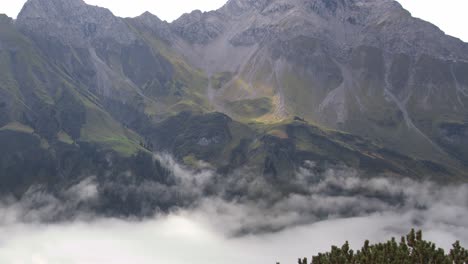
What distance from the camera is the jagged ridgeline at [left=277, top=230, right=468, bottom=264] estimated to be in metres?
72.6

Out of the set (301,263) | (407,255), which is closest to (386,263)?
(407,255)

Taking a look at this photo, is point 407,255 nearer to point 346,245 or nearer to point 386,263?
point 386,263

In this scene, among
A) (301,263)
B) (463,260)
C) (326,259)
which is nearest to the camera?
(463,260)

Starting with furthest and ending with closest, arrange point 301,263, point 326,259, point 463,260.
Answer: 1. point 301,263
2. point 326,259
3. point 463,260

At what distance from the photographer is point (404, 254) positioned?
73438mm

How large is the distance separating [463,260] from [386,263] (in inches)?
381

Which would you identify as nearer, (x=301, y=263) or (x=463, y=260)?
(x=463, y=260)

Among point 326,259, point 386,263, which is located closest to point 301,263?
point 326,259

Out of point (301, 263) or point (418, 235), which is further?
point (301, 263)

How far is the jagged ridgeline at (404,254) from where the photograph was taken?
72562mm

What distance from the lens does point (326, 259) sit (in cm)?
7938

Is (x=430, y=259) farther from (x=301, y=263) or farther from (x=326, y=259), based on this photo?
(x=301, y=263)

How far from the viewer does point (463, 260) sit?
72625 mm

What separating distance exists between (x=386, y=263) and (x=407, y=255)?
3.04 metres
